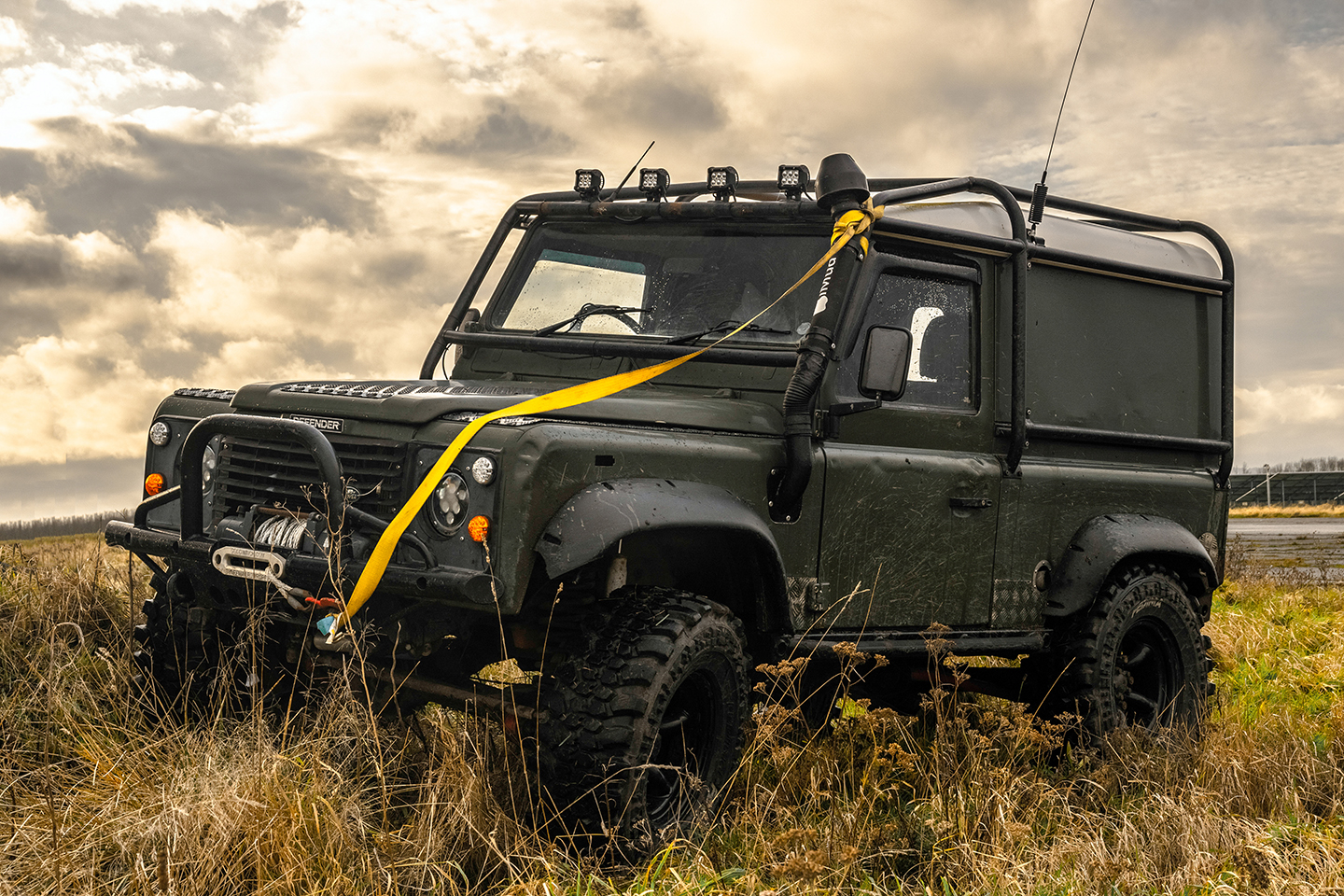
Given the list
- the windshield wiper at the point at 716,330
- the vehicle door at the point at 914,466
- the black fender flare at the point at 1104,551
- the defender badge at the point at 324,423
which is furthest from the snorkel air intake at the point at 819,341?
the black fender flare at the point at 1104,551

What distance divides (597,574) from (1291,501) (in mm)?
42488

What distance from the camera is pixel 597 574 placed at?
13.0ft

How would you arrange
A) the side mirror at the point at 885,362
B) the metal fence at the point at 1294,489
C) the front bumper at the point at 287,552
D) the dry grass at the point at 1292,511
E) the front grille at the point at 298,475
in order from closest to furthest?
the front bumper at the point at 287,552, the front grille at the point at 298,475, the side mirror at the point at 885,362, the dry grass at the point at 1292,511, the metal fence at the point at 1294,489

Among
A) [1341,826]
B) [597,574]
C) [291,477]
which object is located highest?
[291,477]

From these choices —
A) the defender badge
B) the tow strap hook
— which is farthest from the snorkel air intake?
the tow strap hook

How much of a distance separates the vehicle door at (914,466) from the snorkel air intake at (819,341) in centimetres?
13

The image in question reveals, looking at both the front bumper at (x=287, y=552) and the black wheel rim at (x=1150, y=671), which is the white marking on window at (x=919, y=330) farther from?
the front bumper at (x=287, y=552)

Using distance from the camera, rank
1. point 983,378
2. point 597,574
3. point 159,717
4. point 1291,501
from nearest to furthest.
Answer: point 597,574 → point 159,717 → point 983,378 → point 1291,501

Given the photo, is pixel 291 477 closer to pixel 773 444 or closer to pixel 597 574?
pixel 597 574

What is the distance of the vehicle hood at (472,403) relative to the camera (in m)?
3.90

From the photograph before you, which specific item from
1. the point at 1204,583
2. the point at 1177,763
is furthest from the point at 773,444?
the point at 1204,583

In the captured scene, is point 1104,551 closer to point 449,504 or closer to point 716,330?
point 716,330

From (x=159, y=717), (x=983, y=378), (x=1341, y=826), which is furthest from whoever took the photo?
(x=983, y=378)

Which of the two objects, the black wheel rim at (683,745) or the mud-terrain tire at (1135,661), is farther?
the mud-terrain tire at (1135,661)
